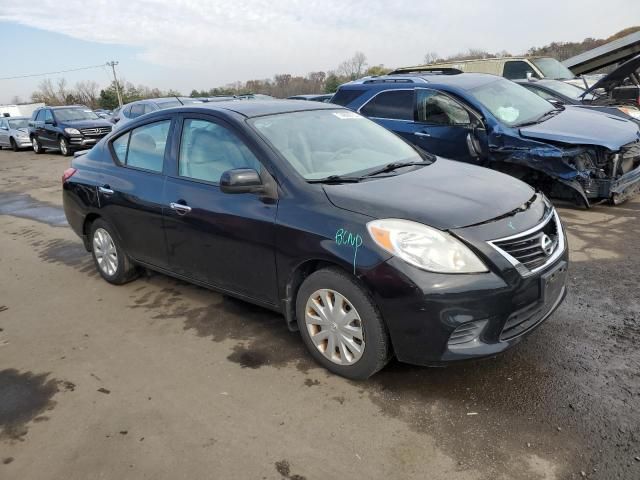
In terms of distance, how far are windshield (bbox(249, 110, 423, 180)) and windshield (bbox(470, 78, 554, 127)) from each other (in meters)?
3.07

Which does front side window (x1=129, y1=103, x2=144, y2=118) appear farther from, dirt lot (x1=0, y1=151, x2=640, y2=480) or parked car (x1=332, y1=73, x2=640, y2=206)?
dirt lot (x1=0, y1=151, x2=640, y2=480)

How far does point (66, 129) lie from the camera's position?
1725 cm

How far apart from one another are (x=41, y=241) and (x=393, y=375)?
18.6 ft

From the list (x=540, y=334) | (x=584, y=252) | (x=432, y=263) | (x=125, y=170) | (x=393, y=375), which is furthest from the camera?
(x=584, y=252)

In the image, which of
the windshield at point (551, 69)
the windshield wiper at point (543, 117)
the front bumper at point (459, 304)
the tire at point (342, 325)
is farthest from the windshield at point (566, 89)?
the tire at point (342, 325)

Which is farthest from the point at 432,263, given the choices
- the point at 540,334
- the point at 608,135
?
the point at 608,135

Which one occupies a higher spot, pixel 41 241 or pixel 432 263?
pixel 432 263

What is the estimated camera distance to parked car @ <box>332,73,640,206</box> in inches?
241

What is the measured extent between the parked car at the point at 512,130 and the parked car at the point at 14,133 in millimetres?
18270

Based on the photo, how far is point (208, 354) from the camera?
3.59 m

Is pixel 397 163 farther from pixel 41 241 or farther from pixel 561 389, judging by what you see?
pixel 41 241

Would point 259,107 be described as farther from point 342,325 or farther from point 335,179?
point 342,325

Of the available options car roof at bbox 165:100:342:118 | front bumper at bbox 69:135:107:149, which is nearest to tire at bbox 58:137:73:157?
front bumper at bbox 69:135:107:149

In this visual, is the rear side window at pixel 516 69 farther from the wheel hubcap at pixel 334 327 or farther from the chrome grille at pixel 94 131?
the wheel hubcap at pixel 334 327
